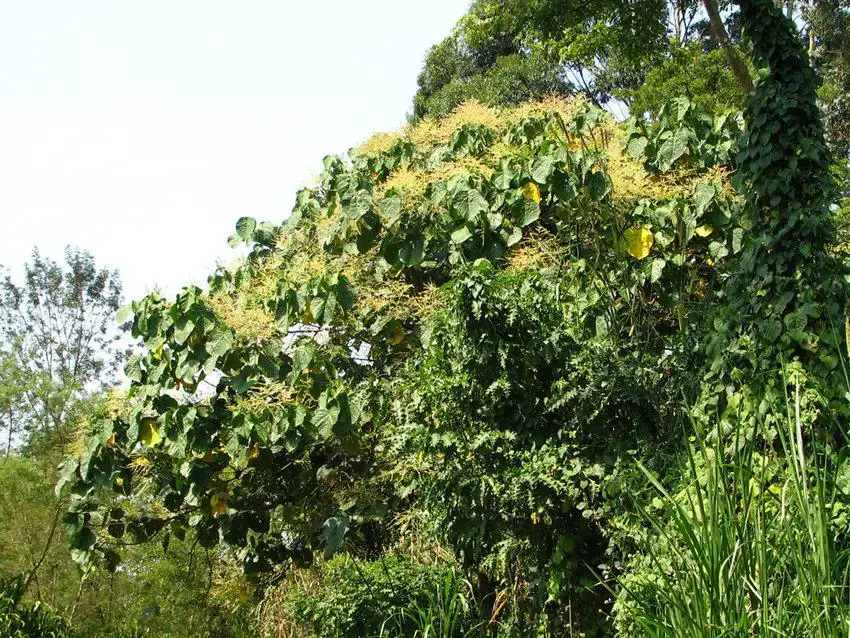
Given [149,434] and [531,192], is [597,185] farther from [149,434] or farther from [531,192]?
[149,434]

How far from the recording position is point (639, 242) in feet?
15.4

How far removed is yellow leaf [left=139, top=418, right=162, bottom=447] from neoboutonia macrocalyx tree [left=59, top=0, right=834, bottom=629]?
0.04ft

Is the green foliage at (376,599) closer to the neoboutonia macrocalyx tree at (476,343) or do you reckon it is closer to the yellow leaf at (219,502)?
Answer: the neoboutonia macrocalyx tree at (476,343)

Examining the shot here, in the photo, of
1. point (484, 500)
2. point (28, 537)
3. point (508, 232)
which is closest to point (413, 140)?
point (508, 232)

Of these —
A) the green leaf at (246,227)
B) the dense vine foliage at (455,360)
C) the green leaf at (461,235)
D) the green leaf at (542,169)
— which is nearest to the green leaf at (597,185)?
the dense vine foliage at (455,360)

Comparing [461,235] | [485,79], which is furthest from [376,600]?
[485,79]

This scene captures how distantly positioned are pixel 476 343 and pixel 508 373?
204mm

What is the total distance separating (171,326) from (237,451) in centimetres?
77

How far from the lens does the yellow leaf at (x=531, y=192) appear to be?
4.77 metres

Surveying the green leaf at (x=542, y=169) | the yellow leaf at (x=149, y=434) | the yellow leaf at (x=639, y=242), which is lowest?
the yellow leaf at (x=149, y=434)

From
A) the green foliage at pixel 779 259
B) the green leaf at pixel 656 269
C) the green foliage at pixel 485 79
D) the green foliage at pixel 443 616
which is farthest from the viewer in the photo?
the green foliage at pixel 485 79

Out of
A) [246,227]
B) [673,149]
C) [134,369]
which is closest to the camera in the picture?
[673,149]

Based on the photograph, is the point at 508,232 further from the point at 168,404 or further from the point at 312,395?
the point at 168,404

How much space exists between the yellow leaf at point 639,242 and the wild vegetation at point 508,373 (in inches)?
0.4
